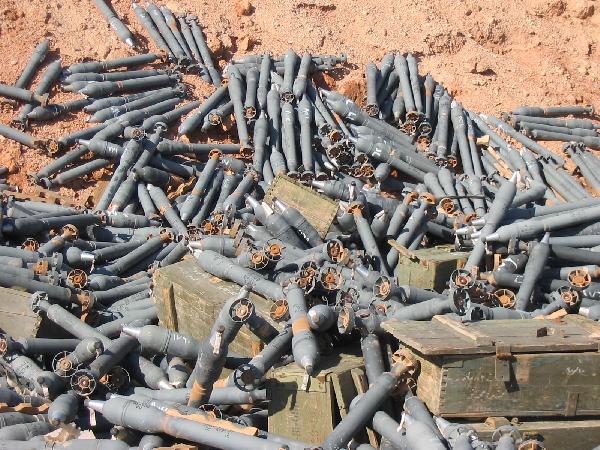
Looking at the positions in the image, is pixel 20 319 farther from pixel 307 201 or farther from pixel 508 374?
pixel 508 374

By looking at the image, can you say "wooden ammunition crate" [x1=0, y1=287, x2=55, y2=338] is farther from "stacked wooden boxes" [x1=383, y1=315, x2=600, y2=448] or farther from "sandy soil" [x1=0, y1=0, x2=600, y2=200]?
"sandy soil" [x1=0, y1=0, x2=600, y2=200]

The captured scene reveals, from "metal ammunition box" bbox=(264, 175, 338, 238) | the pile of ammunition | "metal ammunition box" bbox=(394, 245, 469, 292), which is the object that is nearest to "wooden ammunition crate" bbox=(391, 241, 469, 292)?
"metal ammunition box" bbox=(394, 245, 469, 292)

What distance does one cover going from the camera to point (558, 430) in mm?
6551

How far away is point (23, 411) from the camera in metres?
7.05

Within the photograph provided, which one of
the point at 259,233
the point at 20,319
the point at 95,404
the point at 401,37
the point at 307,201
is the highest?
the point at 401,37

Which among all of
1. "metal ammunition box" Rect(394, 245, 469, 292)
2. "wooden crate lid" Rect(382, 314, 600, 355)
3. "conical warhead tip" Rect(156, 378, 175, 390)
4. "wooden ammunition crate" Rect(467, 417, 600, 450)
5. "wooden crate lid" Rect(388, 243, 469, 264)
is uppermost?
"wooden crate lid" Rect(388, 243, 469, 264)

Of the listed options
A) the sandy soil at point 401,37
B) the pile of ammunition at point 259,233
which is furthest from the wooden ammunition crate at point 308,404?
the sandy soil at point 401,37

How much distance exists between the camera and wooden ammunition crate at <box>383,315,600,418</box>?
648cm

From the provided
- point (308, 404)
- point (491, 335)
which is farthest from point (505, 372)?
point (308, 404)

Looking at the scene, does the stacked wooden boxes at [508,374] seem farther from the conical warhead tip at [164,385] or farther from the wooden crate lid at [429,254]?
the wooden crate lid at [429,254]

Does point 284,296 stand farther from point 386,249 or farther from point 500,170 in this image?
point 500,170

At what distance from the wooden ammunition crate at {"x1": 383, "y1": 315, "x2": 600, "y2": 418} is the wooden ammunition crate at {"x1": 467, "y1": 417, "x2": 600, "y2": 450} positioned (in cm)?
8

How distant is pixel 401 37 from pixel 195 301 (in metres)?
12.6

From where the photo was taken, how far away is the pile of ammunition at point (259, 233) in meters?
6.96
